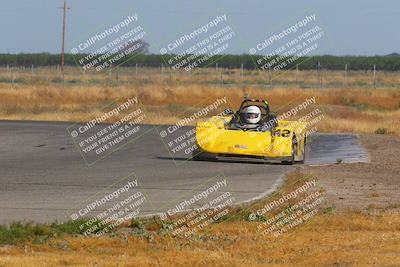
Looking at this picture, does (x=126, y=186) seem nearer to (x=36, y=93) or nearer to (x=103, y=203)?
(x=103, y=203)

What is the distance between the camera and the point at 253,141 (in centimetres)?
2408

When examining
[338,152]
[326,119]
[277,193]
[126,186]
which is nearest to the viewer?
[277,193]

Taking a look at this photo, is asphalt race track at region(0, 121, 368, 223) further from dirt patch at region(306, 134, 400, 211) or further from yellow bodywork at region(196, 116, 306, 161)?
dirt patch at region(306, 134, 400, 211)

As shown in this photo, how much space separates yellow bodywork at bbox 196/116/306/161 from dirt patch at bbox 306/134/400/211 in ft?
3.51

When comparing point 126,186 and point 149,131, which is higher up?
point 126,186

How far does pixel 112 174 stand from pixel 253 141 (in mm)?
4142

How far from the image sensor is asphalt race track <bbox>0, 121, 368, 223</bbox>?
16281mm

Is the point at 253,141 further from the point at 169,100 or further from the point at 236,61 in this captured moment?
the point at 236,61

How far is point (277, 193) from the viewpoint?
17.6m

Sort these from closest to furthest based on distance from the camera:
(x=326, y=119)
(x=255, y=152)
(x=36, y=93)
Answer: (x=255, y=152)
(x=326, y=119)
(x=36, y=93)

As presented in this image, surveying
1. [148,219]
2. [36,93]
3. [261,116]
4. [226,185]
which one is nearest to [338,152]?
[261,116]

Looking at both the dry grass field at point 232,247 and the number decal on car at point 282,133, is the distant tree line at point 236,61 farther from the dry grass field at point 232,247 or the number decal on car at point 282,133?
the dry grass field at point 232,247

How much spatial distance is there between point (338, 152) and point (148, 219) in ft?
47.0

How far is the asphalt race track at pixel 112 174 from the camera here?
16.3 m
